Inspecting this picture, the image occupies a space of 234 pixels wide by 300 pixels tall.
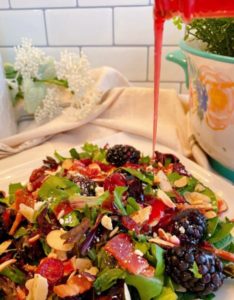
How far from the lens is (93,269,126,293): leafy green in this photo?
417 mm

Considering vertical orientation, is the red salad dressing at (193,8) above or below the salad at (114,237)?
above

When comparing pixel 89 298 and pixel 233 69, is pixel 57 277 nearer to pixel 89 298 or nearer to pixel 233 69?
pixel 89 298

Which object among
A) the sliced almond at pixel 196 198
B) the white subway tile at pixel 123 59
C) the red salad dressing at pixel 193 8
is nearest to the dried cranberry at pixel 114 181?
the sliced almond at pixel 196 198

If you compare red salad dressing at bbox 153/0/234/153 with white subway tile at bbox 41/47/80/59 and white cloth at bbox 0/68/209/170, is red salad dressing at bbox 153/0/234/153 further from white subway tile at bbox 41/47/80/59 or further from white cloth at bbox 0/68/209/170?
white subway tile at bbox 41/47/80/59

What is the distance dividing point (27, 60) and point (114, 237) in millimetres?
492

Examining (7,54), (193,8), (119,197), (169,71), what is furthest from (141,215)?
(7,54)

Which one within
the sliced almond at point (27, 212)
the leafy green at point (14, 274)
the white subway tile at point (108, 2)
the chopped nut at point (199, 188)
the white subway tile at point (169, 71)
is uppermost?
the white subway tile at point (108, 2)

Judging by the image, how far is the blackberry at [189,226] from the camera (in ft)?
1.51

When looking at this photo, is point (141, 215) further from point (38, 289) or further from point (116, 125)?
point (116, 125)

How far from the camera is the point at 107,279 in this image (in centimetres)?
42

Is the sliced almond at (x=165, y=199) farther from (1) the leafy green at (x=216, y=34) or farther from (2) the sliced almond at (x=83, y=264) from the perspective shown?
(1) the leafy green at (x=216, y=34)

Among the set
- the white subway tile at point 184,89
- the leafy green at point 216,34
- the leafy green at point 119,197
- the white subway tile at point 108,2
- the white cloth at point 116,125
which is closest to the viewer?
the leafy green at point 119,197

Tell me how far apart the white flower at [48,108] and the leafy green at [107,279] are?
48cm

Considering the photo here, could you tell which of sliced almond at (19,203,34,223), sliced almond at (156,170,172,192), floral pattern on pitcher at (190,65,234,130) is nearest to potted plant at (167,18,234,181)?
floral pattern on pitcher at (190,65,234,130)
